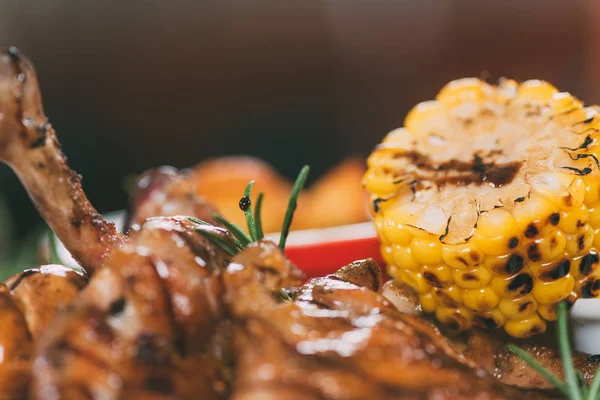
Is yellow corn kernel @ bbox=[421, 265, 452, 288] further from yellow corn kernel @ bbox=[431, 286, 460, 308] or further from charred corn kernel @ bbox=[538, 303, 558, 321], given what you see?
charred corn kernel @ bbox=[538, 303, 558, 321]

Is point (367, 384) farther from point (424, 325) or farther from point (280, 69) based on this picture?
point (280, 69)

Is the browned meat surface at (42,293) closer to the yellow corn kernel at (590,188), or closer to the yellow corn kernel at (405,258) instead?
the yellow corn kernel at (405,258)

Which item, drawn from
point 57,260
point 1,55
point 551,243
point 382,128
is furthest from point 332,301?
point 382,128

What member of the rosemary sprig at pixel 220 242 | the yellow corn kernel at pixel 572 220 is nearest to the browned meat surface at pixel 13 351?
the rosemary sprig at pixel 220 242

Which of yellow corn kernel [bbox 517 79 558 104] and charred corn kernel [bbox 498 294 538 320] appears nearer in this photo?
charred corn kernel [bbox 498 294 538 320]

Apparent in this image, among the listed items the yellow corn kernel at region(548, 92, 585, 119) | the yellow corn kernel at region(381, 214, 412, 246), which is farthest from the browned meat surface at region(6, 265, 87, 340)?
the yellow corn kernel at region(548, 92, 585, 119)

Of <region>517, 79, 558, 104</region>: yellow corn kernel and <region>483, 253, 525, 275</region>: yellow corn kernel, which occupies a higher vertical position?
<region>517, 79, 558, 104</region>: yellow corn kernel

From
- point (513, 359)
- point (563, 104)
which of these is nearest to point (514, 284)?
point (513, 359)

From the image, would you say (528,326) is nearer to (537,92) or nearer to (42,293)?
(537,92)
